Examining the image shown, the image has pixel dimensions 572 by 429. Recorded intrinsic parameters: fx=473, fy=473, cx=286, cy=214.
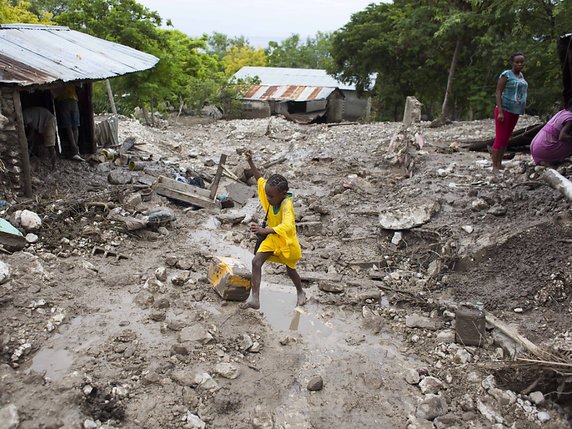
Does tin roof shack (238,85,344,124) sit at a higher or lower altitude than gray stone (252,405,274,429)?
higher

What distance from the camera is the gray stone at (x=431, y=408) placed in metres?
3.33

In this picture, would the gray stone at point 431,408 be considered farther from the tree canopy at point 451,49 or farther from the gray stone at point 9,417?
the tree canopy at point 451,49

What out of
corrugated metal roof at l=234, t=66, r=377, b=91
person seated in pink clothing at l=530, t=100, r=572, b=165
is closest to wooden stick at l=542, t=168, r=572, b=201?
person seated in pink clothing at l=530, t=100, r=572, b=165

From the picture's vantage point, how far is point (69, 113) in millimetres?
8391

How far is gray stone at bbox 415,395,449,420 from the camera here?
10.9 ft

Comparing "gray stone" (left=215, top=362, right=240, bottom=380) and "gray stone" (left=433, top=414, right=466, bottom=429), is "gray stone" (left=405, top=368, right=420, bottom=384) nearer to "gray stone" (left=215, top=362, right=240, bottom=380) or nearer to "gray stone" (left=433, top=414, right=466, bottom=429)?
"gray stone" (left=433, top=414, right=466, bottom=429)

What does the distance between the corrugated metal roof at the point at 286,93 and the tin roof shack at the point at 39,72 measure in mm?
13410

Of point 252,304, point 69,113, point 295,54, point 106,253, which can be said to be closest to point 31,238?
point 106,253

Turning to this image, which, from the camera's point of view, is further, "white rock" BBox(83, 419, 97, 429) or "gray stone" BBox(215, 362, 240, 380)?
"gray stone" BBox(215, 362, 240, 380)

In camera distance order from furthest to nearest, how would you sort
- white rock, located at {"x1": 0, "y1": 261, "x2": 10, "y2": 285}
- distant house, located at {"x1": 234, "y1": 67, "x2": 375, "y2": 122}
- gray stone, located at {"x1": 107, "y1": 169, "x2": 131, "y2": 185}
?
distant house, located at {"x1": 234, "y1": 67, "x2": 375, "y2": 122}
gray stone, located at {"x1": 107, "y1": 169, "x2": 131, "y2": 185}
white rock, located at {"x1": 0, "y1": 261, "x2": 10, "y2": 285}

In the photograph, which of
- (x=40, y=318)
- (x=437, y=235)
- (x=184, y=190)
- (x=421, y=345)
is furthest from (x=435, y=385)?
(x=184, y=190)

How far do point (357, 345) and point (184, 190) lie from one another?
4227mm

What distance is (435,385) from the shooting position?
3.57 meters

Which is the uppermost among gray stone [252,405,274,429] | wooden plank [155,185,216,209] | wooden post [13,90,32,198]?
wooden post [13,90,32,198]
